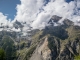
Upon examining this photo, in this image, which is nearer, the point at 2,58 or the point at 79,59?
the point at 79,59

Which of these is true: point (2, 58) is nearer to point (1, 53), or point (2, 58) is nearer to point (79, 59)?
point (1, 53)

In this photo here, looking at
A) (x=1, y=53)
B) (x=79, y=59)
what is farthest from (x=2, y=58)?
(x=79, y=59)

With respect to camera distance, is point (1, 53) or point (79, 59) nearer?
point (79, 59)
